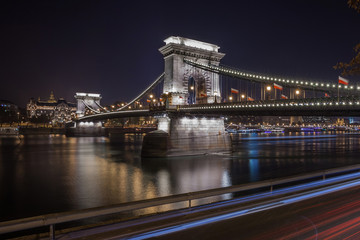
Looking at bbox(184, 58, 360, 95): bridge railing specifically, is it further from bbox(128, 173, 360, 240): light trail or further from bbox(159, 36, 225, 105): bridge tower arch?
bbox(128, 173, 360, 240): light trail

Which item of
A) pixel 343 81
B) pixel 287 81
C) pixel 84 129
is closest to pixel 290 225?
pixel 343 81

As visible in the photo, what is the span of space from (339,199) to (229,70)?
31.7 meters

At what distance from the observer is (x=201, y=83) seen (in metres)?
44.7

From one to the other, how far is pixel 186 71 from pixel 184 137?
1126 centimetres

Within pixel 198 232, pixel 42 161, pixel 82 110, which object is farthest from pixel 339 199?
pixel 82 110

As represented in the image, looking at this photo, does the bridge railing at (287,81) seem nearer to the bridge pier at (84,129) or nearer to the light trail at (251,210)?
the light trail at (251,210)

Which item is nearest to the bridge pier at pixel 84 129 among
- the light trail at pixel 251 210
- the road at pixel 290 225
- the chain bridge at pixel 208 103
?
the chain bridge at pixel 208 103

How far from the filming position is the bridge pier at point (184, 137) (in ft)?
113

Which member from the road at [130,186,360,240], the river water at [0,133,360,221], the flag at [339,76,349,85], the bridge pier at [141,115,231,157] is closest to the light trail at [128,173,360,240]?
the road at [130,186,360,240]

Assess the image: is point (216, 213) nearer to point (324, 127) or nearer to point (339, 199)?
point (339, 199)

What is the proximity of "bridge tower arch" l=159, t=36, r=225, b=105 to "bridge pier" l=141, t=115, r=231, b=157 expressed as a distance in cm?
395

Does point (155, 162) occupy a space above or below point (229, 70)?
below

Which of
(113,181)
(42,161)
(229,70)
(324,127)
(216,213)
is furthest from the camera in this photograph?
(324,127)

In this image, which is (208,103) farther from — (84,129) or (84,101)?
(84,101)
